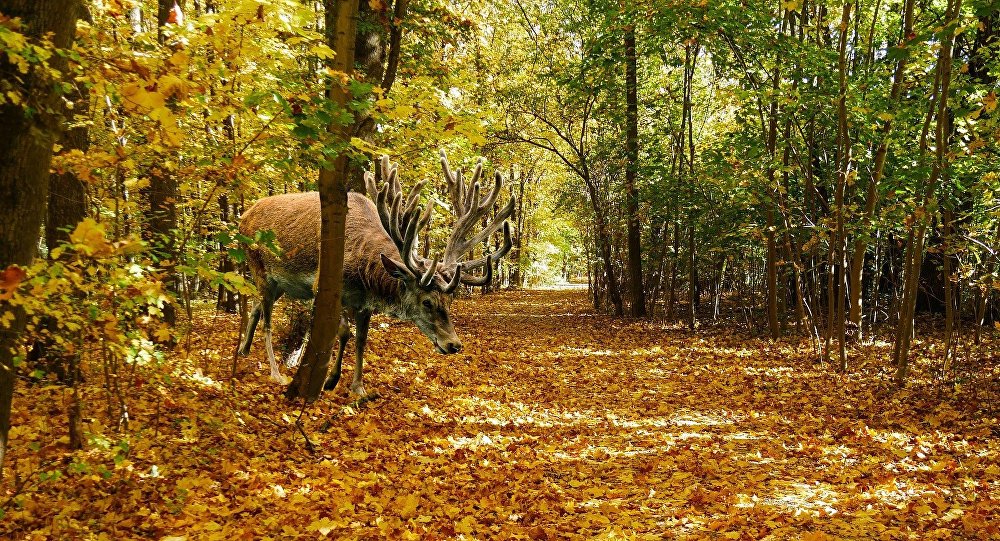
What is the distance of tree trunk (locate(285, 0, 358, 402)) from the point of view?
5.99 metres

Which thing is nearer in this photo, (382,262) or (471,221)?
(382,262)

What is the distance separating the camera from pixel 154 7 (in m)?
13.1

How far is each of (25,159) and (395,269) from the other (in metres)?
4.36

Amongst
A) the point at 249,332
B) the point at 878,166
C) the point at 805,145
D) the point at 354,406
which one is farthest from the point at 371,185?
the point at 805,145

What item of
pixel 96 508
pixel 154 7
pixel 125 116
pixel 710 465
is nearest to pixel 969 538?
pixel 710 465

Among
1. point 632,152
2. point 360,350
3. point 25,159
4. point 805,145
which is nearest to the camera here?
point 25,159

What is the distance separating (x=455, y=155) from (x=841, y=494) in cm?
972

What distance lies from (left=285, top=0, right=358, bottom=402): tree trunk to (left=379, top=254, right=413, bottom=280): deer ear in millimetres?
676

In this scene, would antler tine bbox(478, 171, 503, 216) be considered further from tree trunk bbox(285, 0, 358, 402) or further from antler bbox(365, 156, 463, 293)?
tree trunk bbox(285, 0, 358, 402)

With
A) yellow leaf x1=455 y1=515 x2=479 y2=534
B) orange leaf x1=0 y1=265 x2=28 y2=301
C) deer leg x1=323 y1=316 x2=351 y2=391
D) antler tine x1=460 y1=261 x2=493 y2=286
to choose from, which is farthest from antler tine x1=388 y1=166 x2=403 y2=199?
orange leaf x1=0 y1=265 x2=28 y2=301

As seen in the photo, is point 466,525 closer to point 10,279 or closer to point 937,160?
point 10,279

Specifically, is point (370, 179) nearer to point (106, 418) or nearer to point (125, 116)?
point (125, 116)

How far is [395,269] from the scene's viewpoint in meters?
7.01

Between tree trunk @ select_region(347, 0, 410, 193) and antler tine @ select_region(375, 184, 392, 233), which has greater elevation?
tree trunk @ select_region(347, 0, 410, 193)
